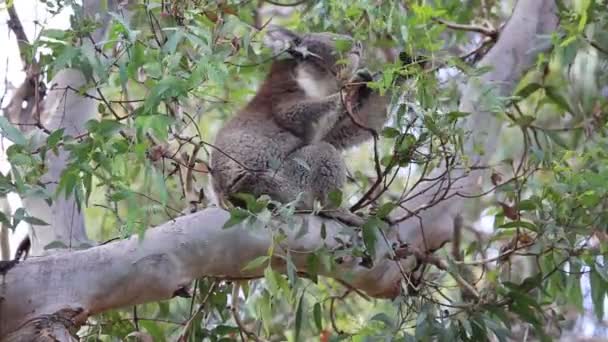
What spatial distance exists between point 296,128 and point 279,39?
382 mm

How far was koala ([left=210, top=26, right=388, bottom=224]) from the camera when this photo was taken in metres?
3.61

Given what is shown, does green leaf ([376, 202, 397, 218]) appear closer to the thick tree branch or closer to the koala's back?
the thick tree branch

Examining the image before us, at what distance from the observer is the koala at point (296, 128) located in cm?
361

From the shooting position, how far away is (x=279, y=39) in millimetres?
3836

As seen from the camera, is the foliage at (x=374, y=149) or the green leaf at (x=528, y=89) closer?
the foliage at (x=374, y=149)

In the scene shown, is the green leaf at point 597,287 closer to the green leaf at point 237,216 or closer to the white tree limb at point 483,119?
the white tree limb at point 483,119

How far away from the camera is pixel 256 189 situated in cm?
365

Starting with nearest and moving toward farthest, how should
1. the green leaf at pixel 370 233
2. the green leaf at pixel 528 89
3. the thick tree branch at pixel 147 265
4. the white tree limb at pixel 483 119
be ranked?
the thick tree branch at pixel 147 265, the green leaf at pixel 370 233, the white tree limb at pixel 483 119, the green leaf at pixel 528 89

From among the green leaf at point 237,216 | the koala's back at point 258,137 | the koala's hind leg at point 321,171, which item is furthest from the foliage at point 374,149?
the koala's hind leg at point 321,171

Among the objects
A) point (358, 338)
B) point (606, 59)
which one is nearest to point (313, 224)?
point (358, 338)

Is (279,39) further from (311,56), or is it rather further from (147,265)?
(147,265)

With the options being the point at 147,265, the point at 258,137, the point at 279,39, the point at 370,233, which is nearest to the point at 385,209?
the point at 370,233

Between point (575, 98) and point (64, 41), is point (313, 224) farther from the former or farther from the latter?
point (575, 98)

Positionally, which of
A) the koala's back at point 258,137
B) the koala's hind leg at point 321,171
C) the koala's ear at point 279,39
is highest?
the koala's ear at point 279,39
